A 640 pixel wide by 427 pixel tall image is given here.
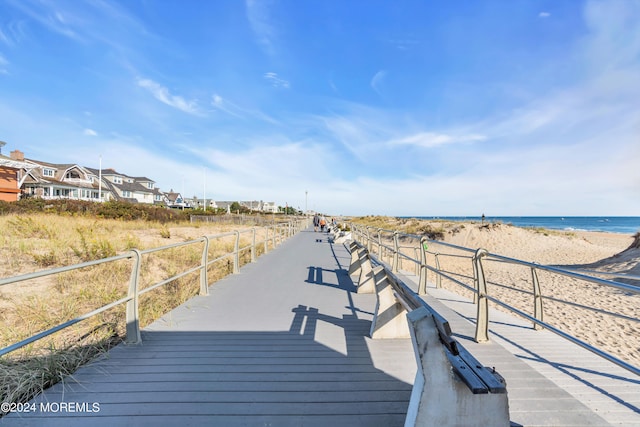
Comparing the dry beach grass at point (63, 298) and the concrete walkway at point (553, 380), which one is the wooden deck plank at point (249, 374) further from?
the concrete walkway at point (553, 380)

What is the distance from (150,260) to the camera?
1026 centimetres

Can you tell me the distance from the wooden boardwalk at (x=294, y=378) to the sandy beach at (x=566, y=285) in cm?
67

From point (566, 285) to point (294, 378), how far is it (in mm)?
13225

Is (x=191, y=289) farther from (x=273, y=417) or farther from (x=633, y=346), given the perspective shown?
(x=633, y=346)

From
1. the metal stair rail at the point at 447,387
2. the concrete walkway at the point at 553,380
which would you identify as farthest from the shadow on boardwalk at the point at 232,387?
the concrete walkway at the point at 553,380

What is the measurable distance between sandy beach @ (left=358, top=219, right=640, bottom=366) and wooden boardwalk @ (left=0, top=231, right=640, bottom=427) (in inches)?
26.3

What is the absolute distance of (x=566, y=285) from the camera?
40.3ft

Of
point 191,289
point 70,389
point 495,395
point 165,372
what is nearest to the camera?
point 495,395

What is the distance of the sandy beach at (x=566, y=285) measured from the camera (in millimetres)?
6424

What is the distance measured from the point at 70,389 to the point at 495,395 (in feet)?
10.2

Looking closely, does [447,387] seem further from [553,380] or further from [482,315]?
[482,315]

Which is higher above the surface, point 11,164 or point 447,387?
point 11,164

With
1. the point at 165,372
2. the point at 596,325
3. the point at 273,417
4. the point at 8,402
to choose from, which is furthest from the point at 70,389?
the point at 596,325

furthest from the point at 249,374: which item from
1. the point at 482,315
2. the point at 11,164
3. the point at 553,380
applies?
the point at 11,164
